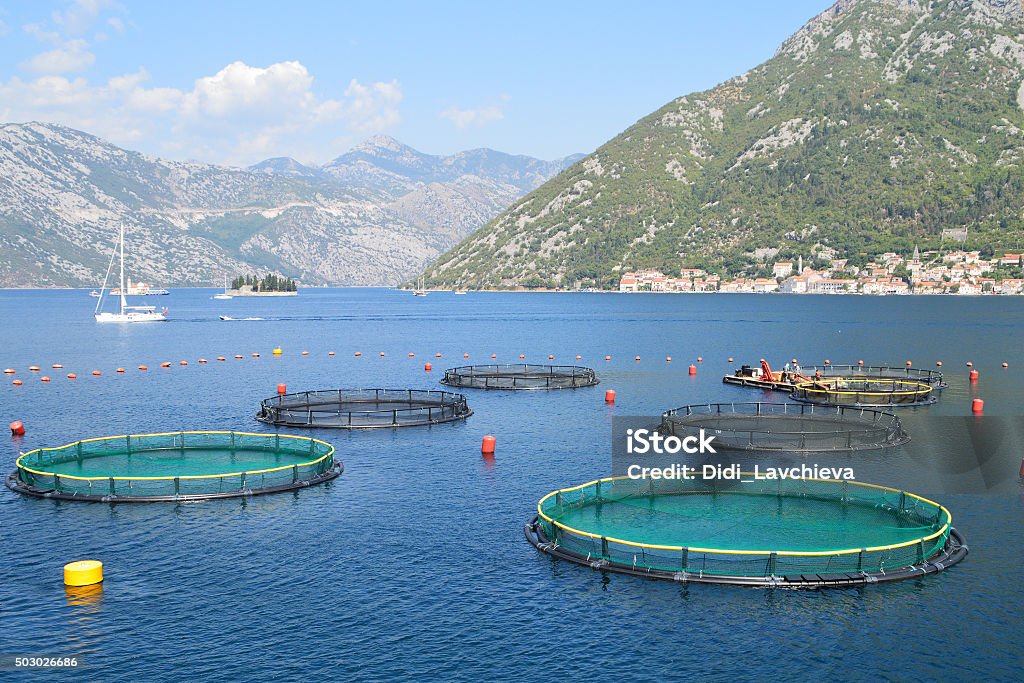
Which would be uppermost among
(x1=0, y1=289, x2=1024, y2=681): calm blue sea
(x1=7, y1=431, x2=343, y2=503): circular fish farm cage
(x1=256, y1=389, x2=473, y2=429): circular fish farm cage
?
(x1=256, y1=389, x2=473, y2=429): circular fish farm cage

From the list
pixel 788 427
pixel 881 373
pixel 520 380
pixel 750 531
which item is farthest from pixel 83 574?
pixel 881 373

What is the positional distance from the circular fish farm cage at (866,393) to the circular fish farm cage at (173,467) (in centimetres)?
6066

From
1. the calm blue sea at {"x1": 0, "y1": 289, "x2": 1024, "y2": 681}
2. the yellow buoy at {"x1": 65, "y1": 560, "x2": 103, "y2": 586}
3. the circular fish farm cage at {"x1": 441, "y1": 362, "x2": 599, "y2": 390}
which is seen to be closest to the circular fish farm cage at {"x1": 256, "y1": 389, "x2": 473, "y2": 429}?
the calm blue sea at {"x1": 0, "y1": 289, "x2": 1024, "y2": 681}

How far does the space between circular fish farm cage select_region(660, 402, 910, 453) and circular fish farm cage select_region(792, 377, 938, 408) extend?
8.65 m

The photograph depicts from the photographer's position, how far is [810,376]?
127 metres

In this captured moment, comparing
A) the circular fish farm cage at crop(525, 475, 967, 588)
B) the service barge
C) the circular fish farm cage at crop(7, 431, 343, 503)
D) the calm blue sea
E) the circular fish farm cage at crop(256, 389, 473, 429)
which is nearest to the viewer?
the calm blue sea

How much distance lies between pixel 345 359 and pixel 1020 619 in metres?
143

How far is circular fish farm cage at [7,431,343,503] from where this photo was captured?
61250 mm

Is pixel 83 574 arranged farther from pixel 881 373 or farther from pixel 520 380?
pixel 881 373

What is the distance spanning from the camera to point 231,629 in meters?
40.3

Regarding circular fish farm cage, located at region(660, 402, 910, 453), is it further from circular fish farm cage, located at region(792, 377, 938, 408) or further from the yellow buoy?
the yellow buoy

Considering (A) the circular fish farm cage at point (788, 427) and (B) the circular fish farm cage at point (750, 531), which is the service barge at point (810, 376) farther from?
(B) the circular fish farm cage at point (750, 531)

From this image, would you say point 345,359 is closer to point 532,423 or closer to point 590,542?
point 532,423

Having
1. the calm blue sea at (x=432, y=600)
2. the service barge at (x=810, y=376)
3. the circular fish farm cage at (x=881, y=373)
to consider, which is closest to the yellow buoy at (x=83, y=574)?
the calm blue sea at (x=432, y=600)
